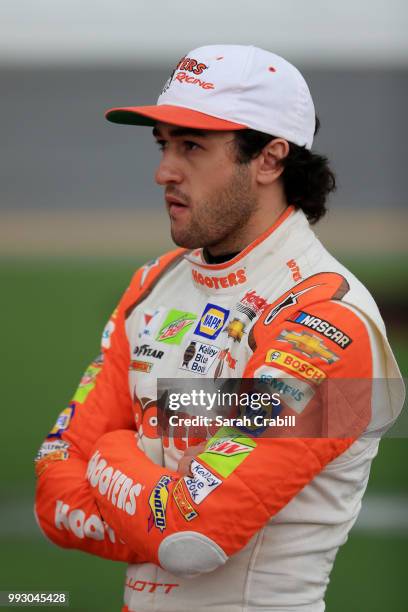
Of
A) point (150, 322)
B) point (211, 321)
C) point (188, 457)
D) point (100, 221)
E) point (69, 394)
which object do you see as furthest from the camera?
point (100, 221)

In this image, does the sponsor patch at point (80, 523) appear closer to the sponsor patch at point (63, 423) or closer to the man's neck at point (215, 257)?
the sponsor patch at point (63, 423)

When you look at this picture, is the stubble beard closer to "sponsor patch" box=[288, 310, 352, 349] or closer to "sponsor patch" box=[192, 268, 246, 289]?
"sponsor patch" box=[192, 268, 246, 289]

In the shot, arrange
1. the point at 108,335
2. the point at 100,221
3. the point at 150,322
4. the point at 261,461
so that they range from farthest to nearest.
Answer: the point at 100,221, the point at 108,335, the point at 150,322, the point at 261,461

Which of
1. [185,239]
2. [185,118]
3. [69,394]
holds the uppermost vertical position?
[185,118]

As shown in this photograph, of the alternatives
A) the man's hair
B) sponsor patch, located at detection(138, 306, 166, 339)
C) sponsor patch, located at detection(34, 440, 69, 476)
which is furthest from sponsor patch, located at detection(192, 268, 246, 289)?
sponsor patch, located at detection(34, 440, 69, 476)

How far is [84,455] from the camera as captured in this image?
202cm

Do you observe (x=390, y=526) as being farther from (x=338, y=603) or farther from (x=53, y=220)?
(x=53, y=220)

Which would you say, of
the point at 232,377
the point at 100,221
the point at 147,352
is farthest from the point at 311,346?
the point at 100,221

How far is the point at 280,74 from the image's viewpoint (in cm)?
Result: 194

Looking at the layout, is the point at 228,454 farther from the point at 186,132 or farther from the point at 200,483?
the point at 186,132

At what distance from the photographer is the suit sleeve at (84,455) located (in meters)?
1.89

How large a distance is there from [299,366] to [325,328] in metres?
0.08

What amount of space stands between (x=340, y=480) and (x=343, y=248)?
8061 mm

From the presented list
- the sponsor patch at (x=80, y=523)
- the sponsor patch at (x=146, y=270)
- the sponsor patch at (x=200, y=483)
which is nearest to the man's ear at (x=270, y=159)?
the sponsor patch at (x=146, y=270)
